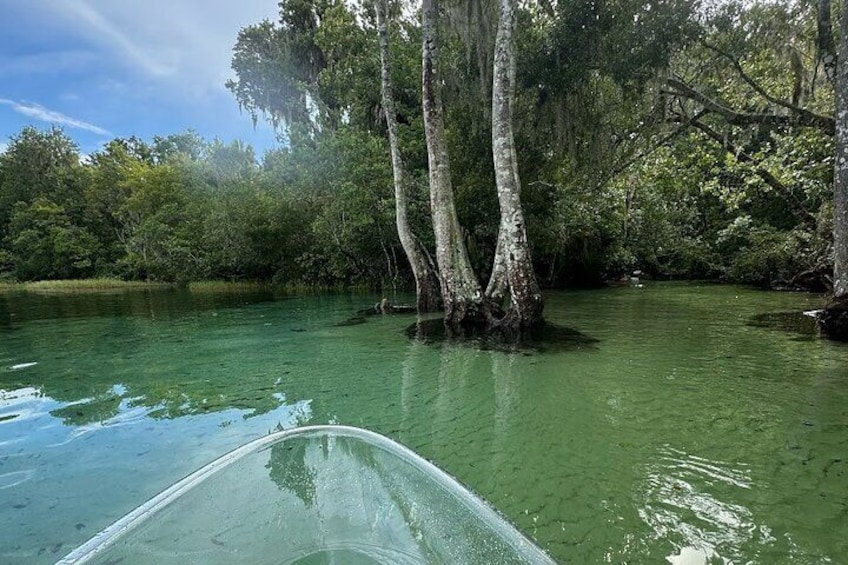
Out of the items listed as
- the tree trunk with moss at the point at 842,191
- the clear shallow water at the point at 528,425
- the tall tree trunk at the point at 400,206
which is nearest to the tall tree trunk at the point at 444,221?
the clear shallow water at the point at 528,425

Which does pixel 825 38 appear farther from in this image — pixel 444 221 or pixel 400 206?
pixel 400 206

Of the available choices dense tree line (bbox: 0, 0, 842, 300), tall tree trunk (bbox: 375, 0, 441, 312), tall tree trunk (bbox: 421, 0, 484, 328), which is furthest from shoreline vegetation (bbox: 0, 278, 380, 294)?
tall tree trunk (bbox: 421, 0, 484, 328)

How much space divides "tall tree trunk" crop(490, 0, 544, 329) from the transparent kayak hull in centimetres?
633

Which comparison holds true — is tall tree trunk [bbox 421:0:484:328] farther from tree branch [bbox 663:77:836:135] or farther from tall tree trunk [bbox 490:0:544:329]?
tree branch [bbox 663:77:836:135]

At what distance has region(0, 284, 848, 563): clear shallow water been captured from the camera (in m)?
2.22

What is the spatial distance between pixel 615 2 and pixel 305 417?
9207 mm

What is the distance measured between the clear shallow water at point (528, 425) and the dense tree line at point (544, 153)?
5.06m

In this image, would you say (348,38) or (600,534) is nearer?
(600,534)

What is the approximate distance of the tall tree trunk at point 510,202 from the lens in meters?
7.74

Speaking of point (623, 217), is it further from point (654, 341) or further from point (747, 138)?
point (654, 341)

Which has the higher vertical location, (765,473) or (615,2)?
(615,2)

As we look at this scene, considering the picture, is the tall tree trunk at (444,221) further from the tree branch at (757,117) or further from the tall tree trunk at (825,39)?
the tall tree trunk at (825,39)

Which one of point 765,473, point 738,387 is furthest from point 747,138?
point 765,473

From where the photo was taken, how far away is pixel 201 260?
27.5 meters
